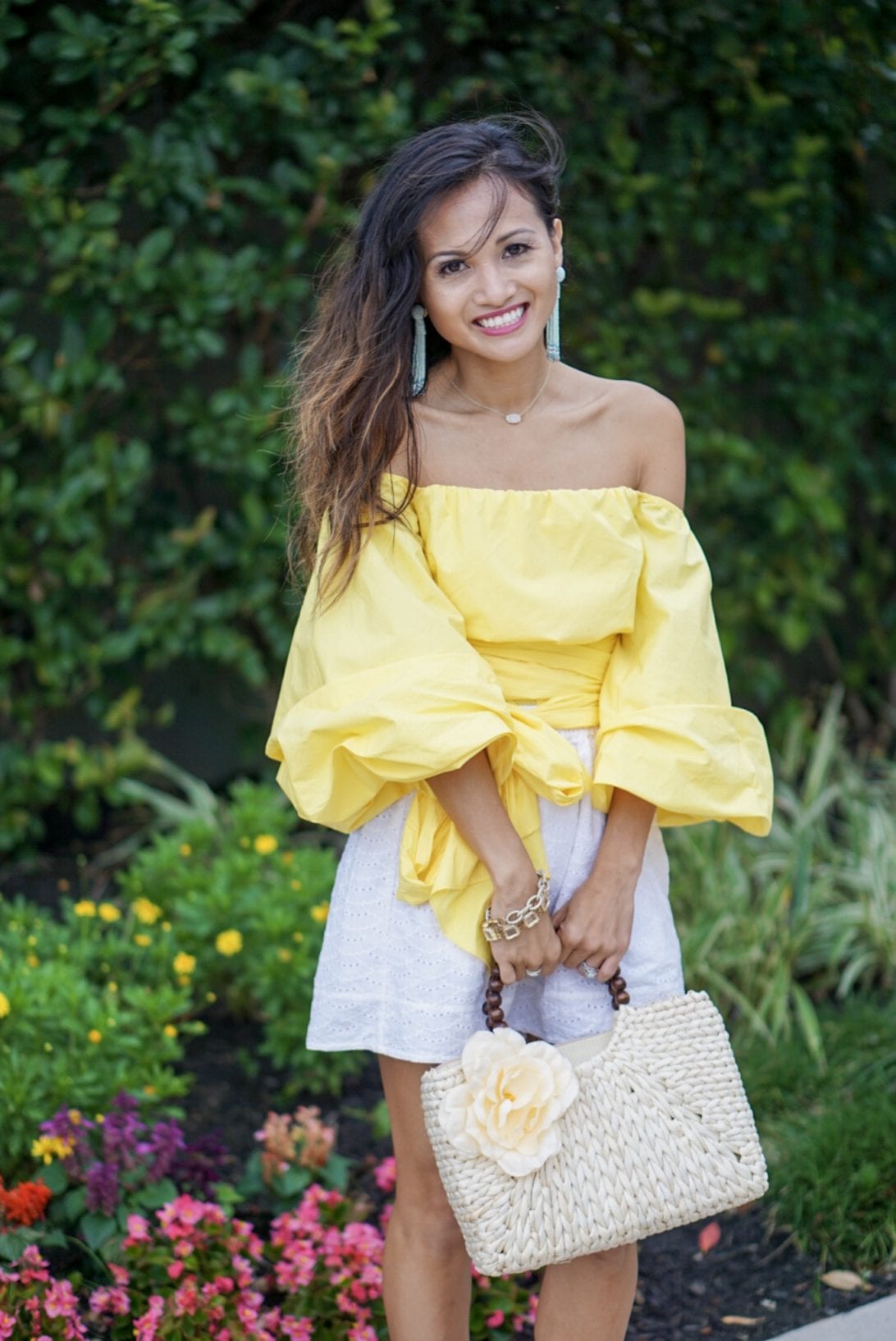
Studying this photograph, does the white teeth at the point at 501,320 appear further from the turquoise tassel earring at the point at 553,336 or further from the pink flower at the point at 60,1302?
the pink flower at the point at 60,1302

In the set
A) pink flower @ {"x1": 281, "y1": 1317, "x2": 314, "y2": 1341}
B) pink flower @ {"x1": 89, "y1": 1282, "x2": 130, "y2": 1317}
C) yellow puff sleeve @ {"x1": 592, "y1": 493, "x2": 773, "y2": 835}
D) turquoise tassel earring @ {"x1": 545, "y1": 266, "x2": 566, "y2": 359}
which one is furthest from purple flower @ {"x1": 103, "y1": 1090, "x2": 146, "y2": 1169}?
turquoise tassel earring @ {"x1": 545, "y1": 266, "x2": 566, "y2": 359}

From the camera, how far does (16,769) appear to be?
3705 mm

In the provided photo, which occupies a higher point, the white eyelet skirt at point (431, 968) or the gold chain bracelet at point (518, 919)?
the gold chain bracelet at point (518, 919)

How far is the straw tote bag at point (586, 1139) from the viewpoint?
5.71ft

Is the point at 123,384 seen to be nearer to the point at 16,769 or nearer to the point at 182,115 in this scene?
the point at 182,115

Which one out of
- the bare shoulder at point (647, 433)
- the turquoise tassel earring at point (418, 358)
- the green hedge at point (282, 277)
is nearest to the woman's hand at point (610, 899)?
the bare shoulder at point (647, 433)

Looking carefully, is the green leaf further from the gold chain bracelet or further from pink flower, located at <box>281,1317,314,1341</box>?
the gold chain bracelet

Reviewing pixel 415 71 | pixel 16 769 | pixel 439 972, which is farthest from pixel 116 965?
pixel 415 71

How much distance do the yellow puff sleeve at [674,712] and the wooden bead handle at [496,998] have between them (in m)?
0.23

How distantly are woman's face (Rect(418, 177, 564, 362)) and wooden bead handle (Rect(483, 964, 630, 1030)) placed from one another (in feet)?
2.58

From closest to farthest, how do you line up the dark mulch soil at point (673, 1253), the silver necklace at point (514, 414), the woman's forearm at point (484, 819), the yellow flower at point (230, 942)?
the woman's forearm at point (484, 819) < the silver necklace at point (514, 414) < the dark mulch soil at point (673, 1253) < the yellow flower at point (230, 942)

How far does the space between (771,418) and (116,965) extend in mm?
2730

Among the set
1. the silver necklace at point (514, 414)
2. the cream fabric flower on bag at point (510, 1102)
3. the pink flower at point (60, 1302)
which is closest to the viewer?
the cream fabric flower on bag at point (510, 1102)

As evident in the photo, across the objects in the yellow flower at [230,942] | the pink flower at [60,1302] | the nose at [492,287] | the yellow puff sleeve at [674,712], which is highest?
the nose at [492,287]
